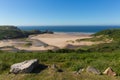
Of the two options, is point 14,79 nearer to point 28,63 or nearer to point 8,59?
point 28,63

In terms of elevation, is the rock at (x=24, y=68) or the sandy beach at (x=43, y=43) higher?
the rock at (x=24, y=68)

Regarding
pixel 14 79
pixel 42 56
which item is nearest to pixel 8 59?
pixel 42 56

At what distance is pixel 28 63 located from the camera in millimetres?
15758

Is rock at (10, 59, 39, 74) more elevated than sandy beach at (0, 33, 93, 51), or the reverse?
rock at (10, 59, 39, 74)

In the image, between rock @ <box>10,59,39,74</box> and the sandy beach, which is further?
the sandy beach

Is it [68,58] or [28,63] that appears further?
[68,58]

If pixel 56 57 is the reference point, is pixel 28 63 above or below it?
above

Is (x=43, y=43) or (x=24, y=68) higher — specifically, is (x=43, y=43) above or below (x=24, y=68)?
below

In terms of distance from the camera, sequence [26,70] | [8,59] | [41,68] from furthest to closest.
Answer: [8,59]
[41,68]
[26,70]

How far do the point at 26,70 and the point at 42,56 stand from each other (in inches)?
449

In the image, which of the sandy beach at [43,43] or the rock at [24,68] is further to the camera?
the sandy beach at [43,43]

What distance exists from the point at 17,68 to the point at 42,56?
1122 centimetres

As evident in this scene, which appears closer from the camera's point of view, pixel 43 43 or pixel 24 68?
pixel 24 68

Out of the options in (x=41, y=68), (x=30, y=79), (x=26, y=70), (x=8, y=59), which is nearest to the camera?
(x=30, y=79)
